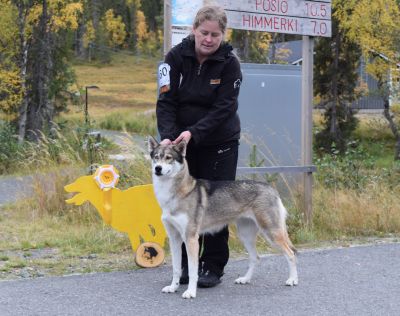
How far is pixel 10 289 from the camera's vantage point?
18.0 feet

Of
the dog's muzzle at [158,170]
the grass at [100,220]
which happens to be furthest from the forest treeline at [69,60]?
the dog's muzzle at [158,170]

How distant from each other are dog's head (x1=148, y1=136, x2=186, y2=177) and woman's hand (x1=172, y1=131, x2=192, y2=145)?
7cm

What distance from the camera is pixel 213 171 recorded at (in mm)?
5914

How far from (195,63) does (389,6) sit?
15.6 metres

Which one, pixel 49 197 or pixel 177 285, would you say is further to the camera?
pixel 49 197

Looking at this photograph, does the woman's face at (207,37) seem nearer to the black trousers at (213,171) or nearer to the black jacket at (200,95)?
the black jacket at (200,95)

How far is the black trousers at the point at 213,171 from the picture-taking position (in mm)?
5852

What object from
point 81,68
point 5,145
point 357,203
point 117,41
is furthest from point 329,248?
point 117,41

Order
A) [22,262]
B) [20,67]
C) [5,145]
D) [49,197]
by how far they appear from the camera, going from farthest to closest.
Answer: [20,67]
[5,145]
[49,197]
[22,262]

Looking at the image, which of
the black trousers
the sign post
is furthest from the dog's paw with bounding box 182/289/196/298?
the sign post

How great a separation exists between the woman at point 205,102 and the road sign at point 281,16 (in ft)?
7.30

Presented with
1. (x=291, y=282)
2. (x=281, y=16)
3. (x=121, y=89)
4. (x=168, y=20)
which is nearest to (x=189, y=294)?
(x=291, y=282)

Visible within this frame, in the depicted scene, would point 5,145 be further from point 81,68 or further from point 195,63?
point 81,68

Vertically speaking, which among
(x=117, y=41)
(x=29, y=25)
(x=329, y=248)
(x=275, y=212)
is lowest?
(x=329, y=248)
